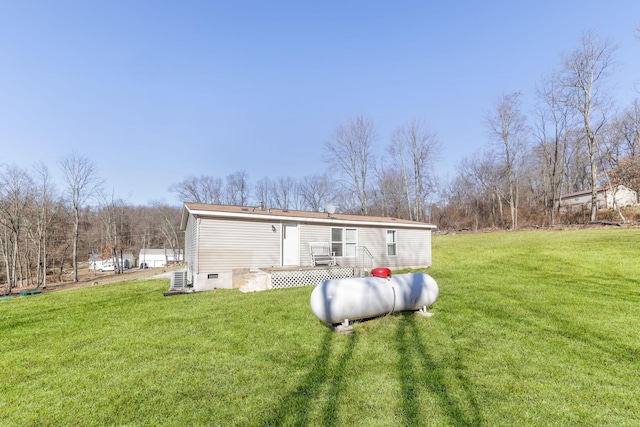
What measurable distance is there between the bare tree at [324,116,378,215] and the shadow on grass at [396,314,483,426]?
2656 cm

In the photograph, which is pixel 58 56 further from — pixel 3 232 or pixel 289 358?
pixel 3 232

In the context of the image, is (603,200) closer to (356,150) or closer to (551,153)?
(551,153)

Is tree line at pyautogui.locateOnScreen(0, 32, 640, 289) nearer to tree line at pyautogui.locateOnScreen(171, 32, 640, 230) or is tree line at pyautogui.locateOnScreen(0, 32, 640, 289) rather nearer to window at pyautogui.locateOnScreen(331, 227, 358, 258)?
tree line at pyautogui.locateOnScreen(171, 32, 640, 230)

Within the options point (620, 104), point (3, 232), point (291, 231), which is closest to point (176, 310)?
point (291, 231)

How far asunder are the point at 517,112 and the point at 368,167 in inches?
599

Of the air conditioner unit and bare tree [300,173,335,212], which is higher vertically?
bare tree [300,173,335,212]

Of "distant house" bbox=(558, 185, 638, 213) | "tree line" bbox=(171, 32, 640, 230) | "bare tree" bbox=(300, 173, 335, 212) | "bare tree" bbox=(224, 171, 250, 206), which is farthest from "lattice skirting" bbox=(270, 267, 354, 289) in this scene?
"bare tree" bbox=(224, 171, 250, 206)

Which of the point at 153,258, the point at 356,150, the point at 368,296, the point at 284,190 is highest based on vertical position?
the point at 356,150

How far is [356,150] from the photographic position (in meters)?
30.9

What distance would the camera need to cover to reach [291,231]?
12.1 metres

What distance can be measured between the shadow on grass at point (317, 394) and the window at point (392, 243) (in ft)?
34.4

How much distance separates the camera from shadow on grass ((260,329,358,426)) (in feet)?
9.31

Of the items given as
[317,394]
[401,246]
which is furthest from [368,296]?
[401,246]

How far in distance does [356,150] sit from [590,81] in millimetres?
20586
